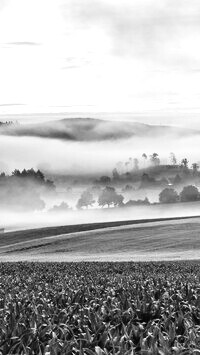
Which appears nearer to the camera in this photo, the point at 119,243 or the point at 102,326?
the point at 102,326

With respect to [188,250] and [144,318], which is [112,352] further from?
[188,250]

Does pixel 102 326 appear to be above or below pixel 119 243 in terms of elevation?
above

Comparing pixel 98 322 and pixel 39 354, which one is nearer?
Result: pixel 39 354

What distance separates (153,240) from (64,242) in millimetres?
14246

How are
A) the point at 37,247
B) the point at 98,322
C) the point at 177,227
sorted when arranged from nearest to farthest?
the point at 98,322, the point at 37,247, the point at 177,227

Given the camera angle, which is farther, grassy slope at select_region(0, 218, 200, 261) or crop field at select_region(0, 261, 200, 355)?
grassy slope at select_region(0, 218, 200, 261)

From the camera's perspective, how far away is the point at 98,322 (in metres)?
7.11

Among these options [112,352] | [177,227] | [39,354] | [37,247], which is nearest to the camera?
[39,354]

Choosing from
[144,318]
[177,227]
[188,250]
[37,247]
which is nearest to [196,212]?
[177,227]

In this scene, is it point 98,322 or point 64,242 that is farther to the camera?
point 64,242

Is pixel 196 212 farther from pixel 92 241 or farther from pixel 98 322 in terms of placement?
pixel 98 322

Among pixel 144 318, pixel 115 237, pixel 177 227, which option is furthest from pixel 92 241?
pixel 144 318

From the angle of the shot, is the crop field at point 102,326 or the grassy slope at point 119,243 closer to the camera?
the crop field at point 102,326

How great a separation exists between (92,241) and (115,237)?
14.6 ft
